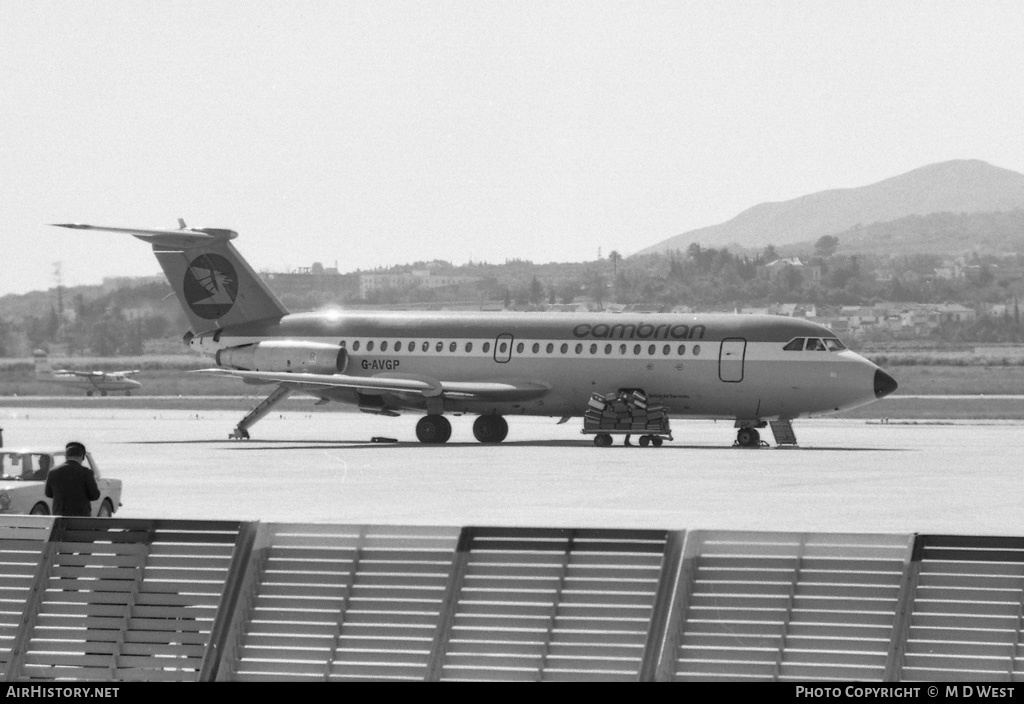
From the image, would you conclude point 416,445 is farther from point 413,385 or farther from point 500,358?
point 500,358

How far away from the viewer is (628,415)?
4588 centimetres

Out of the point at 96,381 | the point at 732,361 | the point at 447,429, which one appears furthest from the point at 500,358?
the point at 96,381

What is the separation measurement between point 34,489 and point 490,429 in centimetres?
2782

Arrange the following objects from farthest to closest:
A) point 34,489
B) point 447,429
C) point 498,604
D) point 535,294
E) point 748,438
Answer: point 535,294
point 447,429
point 748,438
point 34,489
point 498,604

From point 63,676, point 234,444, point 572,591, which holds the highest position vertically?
point 572,591

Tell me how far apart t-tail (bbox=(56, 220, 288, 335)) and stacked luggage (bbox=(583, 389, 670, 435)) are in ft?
38.2

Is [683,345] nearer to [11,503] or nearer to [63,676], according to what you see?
[11,503]

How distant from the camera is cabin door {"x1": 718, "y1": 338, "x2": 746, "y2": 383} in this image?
45.1 metres

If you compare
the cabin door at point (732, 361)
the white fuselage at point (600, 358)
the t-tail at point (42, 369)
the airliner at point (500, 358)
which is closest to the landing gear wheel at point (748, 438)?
the airliner at point (500, 358)

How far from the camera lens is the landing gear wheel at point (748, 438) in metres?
45.7

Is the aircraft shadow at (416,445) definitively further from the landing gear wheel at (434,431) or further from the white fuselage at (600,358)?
the white fuselage at (600,358)
